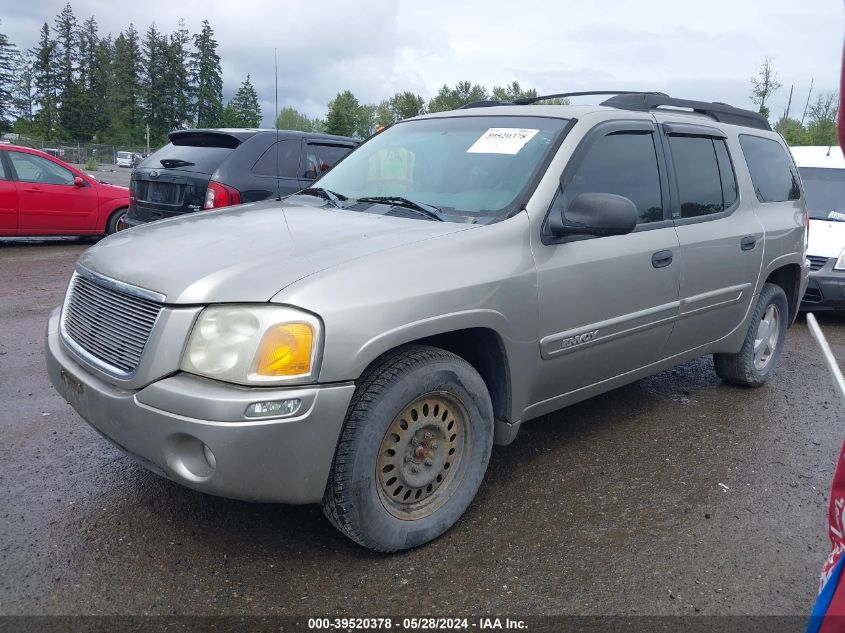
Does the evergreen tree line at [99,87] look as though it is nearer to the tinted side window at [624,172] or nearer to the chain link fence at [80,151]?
the chain link fence at [80,151]

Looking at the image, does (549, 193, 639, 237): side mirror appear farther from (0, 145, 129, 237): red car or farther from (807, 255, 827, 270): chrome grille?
(0, 145, 129, 237): red car

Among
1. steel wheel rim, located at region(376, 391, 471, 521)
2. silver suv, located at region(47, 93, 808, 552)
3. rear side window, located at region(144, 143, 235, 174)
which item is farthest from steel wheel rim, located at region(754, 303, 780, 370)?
rear side window, located at region(144, 143, 235, 174)

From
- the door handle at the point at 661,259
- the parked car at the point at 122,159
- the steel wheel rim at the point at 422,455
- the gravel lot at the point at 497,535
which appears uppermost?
the parked car at the point at 122,159

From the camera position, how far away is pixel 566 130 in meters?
3.63

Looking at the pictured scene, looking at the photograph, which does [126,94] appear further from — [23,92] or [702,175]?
[702,175]

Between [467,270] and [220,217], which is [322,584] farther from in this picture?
[220,217]

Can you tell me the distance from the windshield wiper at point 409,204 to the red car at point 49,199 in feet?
28.4

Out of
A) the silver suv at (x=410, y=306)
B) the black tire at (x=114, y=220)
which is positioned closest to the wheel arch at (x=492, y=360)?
the silver suv at (x=410, y=306)

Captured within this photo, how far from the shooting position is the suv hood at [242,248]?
2.59 m

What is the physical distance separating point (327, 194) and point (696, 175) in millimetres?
2182

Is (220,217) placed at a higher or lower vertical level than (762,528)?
higher

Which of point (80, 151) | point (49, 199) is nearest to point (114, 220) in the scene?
point (49, 199)

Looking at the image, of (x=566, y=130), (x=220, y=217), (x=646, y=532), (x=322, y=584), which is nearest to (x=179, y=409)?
(x=322, y=584)

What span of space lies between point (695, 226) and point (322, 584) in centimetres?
287
